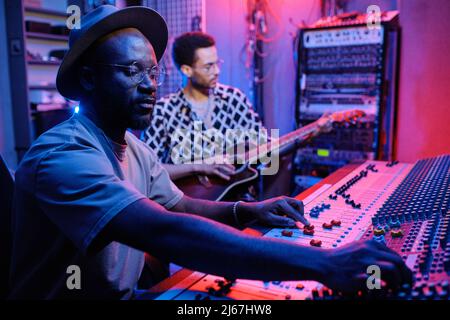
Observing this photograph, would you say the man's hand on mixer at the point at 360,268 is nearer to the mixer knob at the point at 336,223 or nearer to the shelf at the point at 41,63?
the mixer knob at the point at 336,223

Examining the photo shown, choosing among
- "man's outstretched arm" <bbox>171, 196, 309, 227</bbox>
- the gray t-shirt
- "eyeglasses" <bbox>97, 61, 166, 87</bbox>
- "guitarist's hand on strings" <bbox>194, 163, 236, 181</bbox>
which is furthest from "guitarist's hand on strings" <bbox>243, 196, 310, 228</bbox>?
"guitarist's hand on strings" <bbox>194, 163, 236, 181</bbox>

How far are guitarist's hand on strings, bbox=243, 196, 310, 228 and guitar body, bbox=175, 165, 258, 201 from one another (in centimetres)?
121

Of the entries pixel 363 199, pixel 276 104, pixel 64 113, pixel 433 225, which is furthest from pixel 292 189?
pixel 64 113

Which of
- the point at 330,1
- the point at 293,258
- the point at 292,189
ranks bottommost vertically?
the point at 292,189

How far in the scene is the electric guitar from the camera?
2.65 meters

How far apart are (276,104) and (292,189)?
118 centimetres

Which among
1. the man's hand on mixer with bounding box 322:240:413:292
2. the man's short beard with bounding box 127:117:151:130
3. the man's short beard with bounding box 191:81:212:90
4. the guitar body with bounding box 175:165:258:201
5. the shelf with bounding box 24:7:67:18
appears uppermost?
the shelf with bounding box 24:7:67:18

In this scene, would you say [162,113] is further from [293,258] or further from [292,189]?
[293,258]

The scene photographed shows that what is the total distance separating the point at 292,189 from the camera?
3455 mm

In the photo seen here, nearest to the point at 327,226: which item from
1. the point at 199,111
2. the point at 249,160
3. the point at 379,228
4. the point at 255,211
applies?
the point at 379,228

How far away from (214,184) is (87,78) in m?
1.59

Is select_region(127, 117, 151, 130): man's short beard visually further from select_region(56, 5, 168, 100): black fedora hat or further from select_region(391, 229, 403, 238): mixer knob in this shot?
select_region(391, 229, 403, 238): mixer knob

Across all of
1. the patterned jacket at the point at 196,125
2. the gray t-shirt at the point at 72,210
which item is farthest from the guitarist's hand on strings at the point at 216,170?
the gray t-shirt at the point at 72,210

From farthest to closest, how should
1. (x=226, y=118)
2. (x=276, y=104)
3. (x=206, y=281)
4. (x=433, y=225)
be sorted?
(x=276, y=104), (x=226, y=118), (x=433, y=225), (x=206, y=281)
